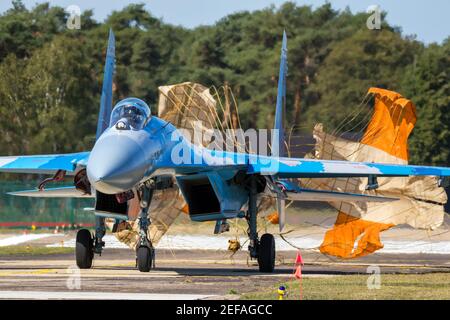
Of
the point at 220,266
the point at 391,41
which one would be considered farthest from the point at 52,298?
the point at 391,41

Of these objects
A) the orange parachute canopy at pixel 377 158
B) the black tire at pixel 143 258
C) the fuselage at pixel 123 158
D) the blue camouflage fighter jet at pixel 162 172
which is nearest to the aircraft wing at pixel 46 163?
the blue camouflage fighter jet at pixel 162 172

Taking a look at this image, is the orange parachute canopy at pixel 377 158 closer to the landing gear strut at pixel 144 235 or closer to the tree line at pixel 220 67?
the landing gear strut at pixel 144 235

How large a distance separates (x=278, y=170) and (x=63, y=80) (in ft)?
94.0

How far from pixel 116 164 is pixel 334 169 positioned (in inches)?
196

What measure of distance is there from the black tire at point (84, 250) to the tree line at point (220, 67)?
24215 mm

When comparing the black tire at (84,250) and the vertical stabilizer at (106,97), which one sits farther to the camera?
the vertical stabilizer at (106,97)

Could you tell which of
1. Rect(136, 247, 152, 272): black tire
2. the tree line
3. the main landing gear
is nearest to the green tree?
the tree line

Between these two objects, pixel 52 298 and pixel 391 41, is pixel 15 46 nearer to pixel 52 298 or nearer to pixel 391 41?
pixel 391 41

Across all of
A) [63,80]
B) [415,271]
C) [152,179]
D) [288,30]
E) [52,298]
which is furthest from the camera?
[288,30]

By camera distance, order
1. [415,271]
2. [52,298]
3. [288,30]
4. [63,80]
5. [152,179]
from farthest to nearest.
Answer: [288,30], [63,80], [415,271], [152,179], [52,298]

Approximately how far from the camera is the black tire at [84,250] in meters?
20.0

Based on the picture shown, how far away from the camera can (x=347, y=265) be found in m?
22.8

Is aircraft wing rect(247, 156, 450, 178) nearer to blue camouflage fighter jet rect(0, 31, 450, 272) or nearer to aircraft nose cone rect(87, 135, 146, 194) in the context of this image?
blue camouflage fighter jet rect(0, 31, 450, 272)
